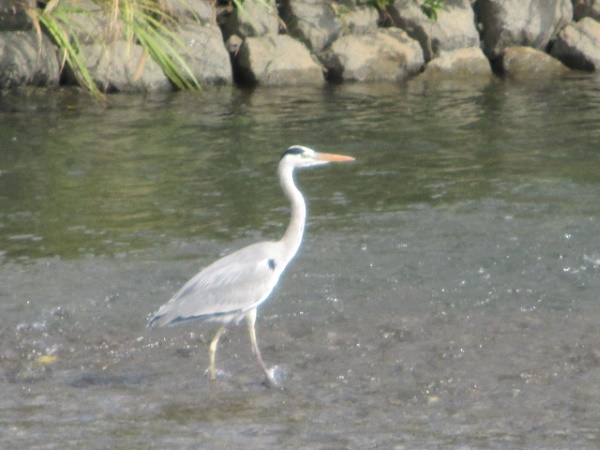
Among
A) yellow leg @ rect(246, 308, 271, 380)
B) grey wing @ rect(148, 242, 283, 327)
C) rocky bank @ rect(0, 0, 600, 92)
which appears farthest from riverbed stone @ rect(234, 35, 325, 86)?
yellow leg @ rect(246, 308, 271, 380)

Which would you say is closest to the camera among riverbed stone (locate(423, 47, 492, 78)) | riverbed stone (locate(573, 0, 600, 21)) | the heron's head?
the heron's head

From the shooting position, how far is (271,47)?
1449 centimetres

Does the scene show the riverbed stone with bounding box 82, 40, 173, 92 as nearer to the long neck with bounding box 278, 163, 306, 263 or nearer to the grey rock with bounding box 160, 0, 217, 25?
the grey rock with bounding box 160, 0, 217, 25

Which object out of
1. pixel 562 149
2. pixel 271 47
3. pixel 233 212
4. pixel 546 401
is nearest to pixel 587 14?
pixel 271 47

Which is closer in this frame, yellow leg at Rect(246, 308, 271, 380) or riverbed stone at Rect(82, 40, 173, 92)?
yellow leg at Rect(246, 308, 271, 380)

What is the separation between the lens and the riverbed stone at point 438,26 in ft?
50.2

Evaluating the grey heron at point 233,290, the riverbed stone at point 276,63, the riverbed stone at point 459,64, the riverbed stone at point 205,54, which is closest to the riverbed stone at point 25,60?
the riverbed stone at point 205,54

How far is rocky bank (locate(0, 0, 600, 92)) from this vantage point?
13609 millimetres

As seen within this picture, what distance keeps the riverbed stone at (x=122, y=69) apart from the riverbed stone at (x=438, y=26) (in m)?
3.46

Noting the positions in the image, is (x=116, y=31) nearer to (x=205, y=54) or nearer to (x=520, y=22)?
(x=205, y=54)

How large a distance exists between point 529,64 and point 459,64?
0.98 m

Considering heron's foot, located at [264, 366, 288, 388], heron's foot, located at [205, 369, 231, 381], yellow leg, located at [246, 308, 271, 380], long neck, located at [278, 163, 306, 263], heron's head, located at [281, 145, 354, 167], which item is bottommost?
heron's foot, located at [205, 369, 231, 381]

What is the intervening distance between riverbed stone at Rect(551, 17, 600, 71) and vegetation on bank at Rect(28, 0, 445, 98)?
16.1 ft

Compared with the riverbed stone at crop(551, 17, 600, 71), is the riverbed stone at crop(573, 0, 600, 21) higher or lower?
higher
